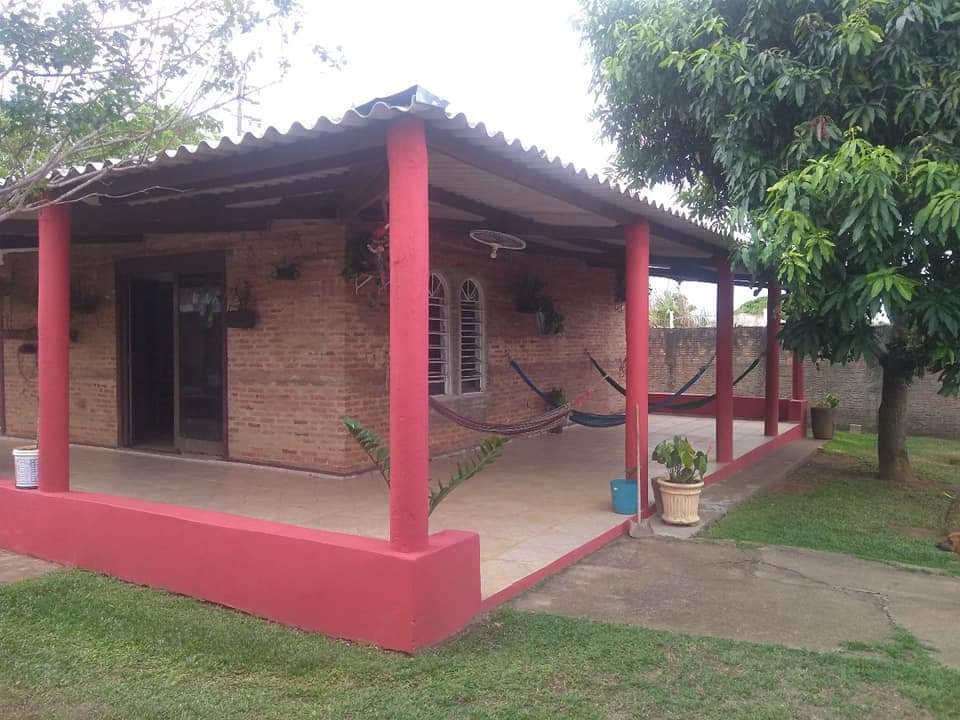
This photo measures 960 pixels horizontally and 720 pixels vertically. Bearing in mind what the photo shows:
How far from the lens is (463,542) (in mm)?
3701

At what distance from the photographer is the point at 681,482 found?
5770mm

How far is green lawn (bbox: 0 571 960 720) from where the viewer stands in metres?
2.94

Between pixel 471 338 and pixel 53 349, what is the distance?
463 cm

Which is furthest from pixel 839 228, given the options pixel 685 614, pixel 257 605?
pixel 257 605

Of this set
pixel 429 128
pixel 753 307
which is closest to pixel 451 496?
pixel 429 128

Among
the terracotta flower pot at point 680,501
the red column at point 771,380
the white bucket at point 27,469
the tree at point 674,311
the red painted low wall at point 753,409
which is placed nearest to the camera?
the white bucket at point 27,469

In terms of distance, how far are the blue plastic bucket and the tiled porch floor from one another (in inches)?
5.2

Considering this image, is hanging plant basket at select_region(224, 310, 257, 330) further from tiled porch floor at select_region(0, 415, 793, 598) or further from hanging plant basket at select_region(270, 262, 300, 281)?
tiled porch floor at select_region(0, 415, 793, 598)

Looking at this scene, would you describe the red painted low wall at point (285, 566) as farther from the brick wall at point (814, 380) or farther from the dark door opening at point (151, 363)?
the brick wall at point (814, 380)

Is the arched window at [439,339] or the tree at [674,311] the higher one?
the tree at [674,311]

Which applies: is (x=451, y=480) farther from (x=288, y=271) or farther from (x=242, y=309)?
(x=242, y=309)

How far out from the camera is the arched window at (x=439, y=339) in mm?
8195

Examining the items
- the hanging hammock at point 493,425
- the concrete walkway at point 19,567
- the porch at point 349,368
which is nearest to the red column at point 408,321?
the porch at point 349,368

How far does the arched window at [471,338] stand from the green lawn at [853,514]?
335 cm
